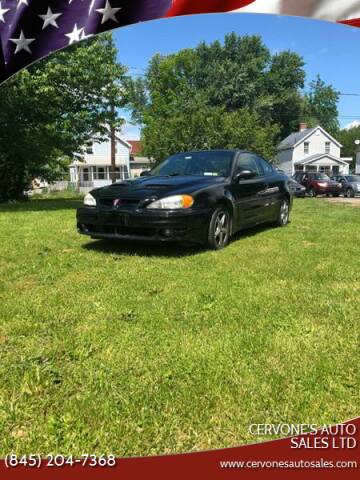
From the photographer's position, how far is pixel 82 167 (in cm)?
4244

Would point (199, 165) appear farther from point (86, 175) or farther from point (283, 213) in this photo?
point (86, 175)

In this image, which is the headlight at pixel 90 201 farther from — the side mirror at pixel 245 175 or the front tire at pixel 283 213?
the front tire at pixel 283 213

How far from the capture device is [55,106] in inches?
488

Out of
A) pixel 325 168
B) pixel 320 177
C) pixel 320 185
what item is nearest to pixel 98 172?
pixel 325 168

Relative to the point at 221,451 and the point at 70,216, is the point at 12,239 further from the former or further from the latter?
the point at 221,451

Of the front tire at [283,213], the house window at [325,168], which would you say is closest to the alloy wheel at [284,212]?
the front tire at [283,213]

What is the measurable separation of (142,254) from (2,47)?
10.1ft

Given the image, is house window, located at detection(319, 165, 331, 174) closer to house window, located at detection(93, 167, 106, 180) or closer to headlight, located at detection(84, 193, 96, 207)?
house window, located at detection(93, 167, 106, 180)

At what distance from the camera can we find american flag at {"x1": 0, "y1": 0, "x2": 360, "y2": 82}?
2842 mm

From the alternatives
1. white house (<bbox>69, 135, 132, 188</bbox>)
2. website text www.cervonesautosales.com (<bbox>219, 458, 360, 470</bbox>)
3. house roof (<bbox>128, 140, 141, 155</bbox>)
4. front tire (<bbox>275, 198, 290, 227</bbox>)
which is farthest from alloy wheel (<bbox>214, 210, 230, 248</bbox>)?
white house (<bbox>69, 135, 132, 188</bbox>)

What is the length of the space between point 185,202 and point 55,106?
863cm

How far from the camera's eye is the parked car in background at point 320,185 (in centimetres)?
2519

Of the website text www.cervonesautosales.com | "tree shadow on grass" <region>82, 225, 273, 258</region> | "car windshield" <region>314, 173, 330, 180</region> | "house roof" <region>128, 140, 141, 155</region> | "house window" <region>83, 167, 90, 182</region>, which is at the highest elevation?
"house roof" <region>128, 140, 141, 155</region>

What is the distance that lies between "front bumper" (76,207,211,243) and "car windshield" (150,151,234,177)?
0.98 metres
